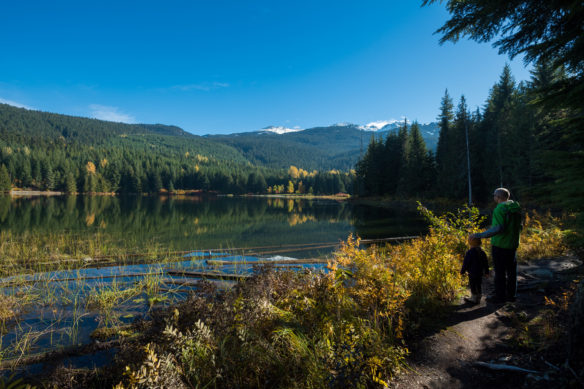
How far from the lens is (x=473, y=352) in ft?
11.8

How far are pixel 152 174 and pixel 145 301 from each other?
151681 mm

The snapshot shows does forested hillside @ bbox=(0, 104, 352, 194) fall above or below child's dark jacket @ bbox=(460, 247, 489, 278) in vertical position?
above

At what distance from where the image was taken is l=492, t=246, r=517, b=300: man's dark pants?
16.9 ft

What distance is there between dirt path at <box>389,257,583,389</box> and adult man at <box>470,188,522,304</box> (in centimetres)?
27

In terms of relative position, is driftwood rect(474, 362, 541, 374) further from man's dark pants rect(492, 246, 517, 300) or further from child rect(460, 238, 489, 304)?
man's dark pants rect(492, 246, 517, 300)

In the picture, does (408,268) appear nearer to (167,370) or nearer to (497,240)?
(497,240)

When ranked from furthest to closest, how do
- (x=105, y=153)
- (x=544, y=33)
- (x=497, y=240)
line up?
(x=105, y=153), (x=497, y=240), (x=544, y=33)

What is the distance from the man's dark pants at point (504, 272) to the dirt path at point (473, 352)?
0.75 feet

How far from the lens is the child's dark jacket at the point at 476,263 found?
5.11 metres

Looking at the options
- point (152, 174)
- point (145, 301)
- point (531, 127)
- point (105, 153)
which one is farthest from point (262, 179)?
point (145, 301)

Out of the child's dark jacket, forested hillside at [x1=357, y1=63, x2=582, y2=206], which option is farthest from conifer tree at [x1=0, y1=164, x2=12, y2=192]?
the child's dark jacket

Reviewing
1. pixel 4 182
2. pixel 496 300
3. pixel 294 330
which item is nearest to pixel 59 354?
pixel 294 330

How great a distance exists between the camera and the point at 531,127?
27.7 m

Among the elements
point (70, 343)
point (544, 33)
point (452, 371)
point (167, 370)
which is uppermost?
point (544, 33)
